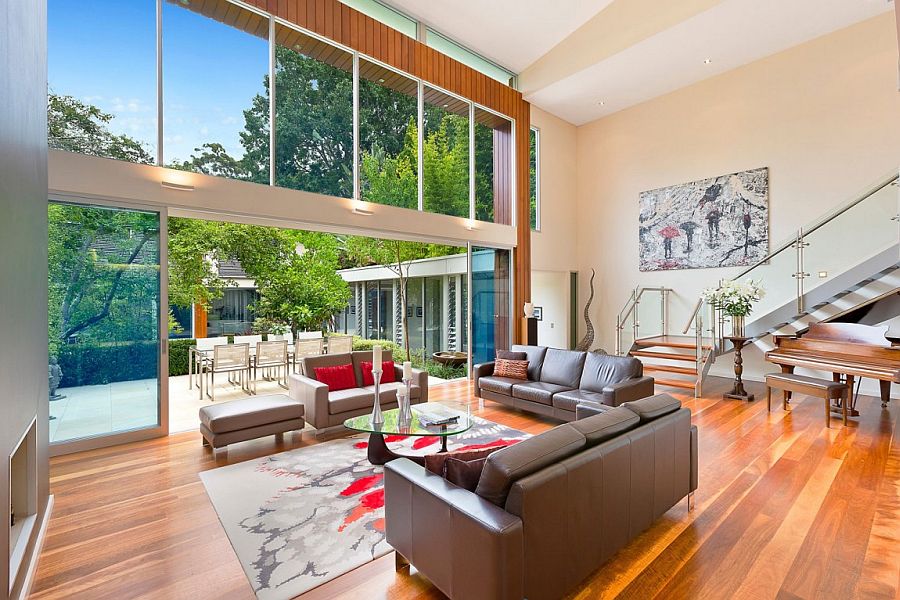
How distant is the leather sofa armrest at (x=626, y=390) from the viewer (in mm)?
4598

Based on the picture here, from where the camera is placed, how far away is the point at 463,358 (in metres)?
8.13

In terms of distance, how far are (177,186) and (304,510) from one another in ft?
12.3

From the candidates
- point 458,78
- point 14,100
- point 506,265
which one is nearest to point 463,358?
point 506,265

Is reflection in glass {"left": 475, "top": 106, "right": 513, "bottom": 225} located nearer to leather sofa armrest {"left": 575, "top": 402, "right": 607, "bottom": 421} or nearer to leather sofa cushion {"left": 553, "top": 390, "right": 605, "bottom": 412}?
leather sofa cushion {"left": 553, "top": 390, "right": 605, "bottom": 412}

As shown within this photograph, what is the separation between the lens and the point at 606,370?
17.3 feet

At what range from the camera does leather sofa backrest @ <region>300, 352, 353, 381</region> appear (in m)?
5.16

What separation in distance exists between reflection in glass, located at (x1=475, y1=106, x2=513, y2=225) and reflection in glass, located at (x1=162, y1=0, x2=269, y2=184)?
392 cm

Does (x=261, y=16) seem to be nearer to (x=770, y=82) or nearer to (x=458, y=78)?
(x=458, y=78)

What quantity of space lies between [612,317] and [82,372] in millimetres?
8983

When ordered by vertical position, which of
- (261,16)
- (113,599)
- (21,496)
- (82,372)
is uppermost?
(261,16)

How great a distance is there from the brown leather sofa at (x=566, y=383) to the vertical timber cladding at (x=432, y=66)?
8.43 ft

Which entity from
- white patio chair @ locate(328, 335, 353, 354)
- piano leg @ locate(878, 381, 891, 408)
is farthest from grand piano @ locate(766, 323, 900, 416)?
white patio chair @ locate(328, 335, 353, 354)

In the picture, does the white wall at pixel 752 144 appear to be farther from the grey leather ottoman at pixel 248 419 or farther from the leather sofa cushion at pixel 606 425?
the grey leather ottoman at pixel 248 419

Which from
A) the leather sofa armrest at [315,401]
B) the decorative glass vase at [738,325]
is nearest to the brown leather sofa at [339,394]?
the leather sofa armrest at [315,401]
